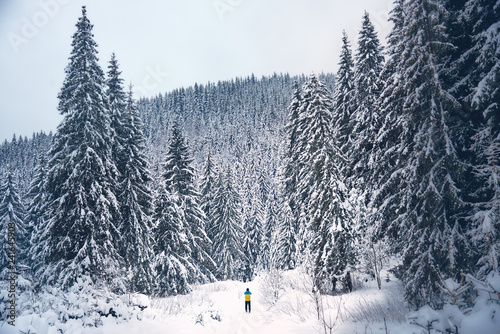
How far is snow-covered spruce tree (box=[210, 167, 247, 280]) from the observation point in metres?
34.4

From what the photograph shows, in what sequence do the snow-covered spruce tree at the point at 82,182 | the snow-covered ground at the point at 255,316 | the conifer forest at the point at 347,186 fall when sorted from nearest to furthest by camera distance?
the snow-covered ground at the point at 255,316
the conifer forest at the point at 347,186
the snow-covered spruce tree at the point at 82,182

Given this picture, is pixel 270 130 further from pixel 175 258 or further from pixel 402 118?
pixel 402 118

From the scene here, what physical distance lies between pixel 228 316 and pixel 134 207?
35.8ft

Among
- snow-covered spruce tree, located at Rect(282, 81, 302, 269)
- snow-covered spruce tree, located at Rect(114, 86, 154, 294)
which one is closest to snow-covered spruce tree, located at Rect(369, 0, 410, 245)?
snow-covered spruce tree, located at Rect(282, 81, 302, 269)

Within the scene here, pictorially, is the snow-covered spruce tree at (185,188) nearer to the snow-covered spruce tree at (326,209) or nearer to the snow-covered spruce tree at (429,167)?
the snow-covered spruce tree at (326,209)

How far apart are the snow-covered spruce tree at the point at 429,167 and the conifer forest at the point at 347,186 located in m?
0.05

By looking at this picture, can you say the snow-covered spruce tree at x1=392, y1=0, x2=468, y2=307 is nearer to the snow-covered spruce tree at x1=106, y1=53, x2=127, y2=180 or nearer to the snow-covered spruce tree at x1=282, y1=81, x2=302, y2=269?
the snow-covered spruce tree at x1=282, y1=81, x2=302, y2=269

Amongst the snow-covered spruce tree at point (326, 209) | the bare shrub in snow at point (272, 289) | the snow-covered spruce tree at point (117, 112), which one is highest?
the snow-covered spruce tree at point (117, 112)

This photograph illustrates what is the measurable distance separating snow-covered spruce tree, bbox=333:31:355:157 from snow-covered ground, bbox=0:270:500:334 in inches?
460

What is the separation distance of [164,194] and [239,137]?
10289cm

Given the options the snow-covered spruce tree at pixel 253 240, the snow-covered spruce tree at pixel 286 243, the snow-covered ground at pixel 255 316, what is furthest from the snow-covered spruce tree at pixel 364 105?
the snow-covered spruce tree at pixel 253 240

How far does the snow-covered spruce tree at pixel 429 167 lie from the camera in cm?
988

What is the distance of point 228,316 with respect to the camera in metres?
13.9

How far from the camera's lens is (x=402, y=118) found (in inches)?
457
